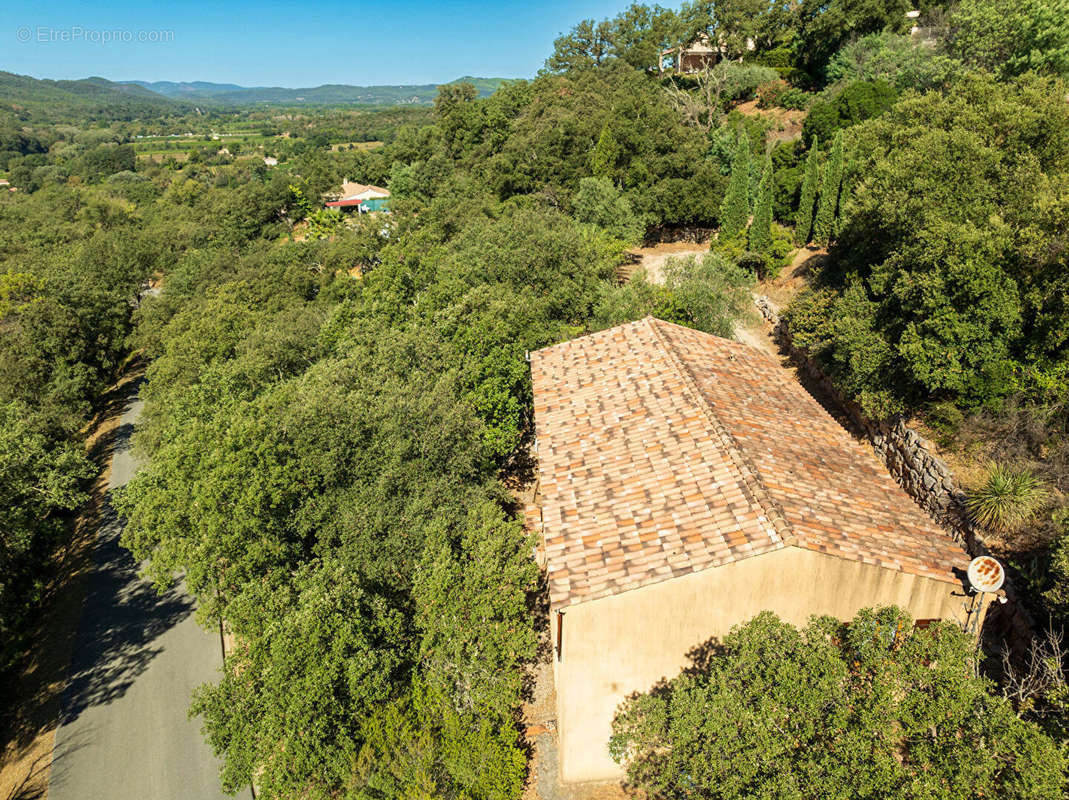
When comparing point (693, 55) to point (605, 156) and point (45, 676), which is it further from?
point (45, 676)

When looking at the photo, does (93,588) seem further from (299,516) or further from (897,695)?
(897,695)

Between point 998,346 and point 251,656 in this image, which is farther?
point 998,346

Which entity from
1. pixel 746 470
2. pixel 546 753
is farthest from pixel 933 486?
pixel 546 753

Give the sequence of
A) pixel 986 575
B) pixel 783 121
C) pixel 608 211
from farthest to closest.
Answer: pixel 783 121 → pixel 608 211 → pixel 986 575

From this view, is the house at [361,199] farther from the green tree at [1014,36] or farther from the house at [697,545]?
the house at [697,545]

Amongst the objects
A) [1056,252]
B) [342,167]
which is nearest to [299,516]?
[1056,252]

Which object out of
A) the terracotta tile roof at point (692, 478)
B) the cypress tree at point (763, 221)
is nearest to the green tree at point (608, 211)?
the cypress tree at point (763, 221)

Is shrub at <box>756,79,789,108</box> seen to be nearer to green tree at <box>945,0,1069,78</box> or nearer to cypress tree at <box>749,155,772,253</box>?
green tree at <box>945,0,1069,78</box>
